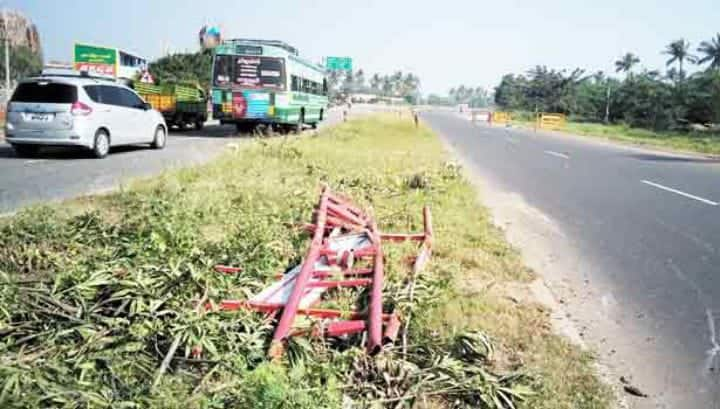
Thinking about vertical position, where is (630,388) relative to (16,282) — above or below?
below

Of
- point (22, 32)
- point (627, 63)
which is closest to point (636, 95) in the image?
point (627, 63)

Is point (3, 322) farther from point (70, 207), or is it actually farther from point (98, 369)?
point (70, 207)

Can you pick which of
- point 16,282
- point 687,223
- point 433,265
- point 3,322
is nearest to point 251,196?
point 433,265

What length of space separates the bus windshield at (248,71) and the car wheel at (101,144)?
743cm

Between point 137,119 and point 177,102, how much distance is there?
8226 mm

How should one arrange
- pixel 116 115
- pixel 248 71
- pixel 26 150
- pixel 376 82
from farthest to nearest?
pixel 376 82 → pixel 248 71 → pixel 116 115 → pixel 26 150

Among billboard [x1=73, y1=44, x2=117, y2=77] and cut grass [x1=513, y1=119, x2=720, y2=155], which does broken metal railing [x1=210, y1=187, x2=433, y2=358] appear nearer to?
cut grass [x1=513, y1=119, x2=720, y2=155]

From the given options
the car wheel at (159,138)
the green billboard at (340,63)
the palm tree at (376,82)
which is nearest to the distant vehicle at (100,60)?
the green billboard at (340,63)

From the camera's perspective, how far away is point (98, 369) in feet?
9.12

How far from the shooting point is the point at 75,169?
11.0 m

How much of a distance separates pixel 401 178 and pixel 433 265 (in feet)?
15.9

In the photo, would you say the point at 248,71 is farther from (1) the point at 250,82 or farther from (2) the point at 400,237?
(2) the point at 400,237

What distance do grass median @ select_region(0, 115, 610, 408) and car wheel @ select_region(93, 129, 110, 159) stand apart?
723cm

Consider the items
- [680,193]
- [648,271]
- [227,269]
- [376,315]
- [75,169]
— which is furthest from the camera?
[75,169]
